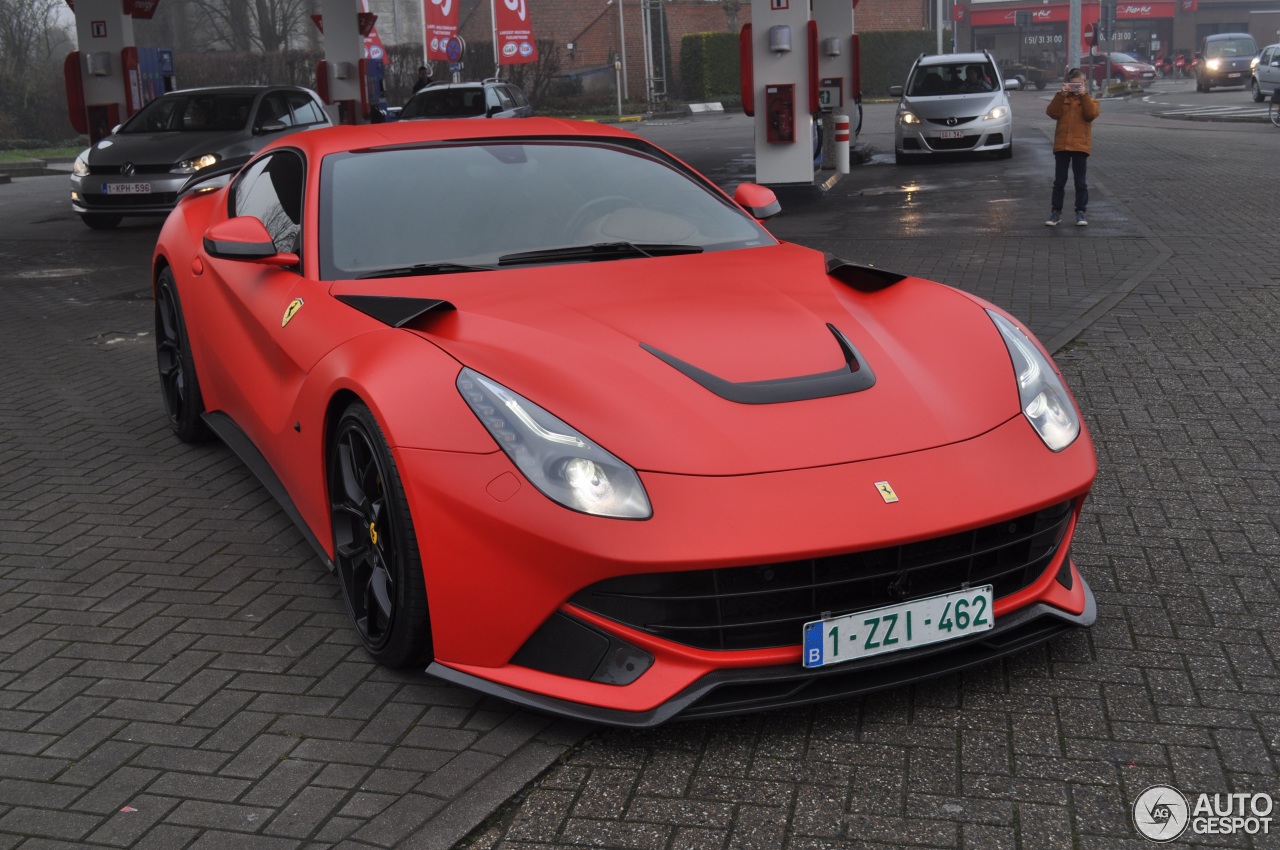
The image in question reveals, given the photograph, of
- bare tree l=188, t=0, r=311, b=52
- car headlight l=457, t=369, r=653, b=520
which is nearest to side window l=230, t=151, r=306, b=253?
car headlight l=457, t=369, r=653, b=520

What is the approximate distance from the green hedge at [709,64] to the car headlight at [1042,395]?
5186 cm

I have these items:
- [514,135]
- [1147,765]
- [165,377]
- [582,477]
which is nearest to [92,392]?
[165,377]

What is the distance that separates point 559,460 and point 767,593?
23.2 inches

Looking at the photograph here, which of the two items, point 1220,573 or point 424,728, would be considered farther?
point 1220,573

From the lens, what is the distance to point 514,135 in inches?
195

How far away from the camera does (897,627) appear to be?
10.4 feet

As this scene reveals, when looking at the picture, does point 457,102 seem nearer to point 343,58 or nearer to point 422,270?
point 343,58

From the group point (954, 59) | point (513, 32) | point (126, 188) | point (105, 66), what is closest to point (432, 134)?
point (126, 188)

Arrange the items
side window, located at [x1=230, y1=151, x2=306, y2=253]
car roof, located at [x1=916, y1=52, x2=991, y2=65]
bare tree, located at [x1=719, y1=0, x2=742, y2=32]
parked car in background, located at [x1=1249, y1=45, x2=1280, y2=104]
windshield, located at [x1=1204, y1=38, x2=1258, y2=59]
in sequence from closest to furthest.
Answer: side window, located at [x1=230, y1=151, x2=306, y2=253], car roof, located at [x1=916, y1=52, x2=991, y2=65], parked car in background, located at [x1=1249, y1=45, x2=1280, y2=104], windshield, located at [x1=1204, y1=38, x2=1258, y2=59], bare tree, located at [x1=719, y1=0, x2=742, y2=32]

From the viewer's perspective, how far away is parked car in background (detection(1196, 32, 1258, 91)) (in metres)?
46.4

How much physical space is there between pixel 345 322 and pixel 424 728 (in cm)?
129

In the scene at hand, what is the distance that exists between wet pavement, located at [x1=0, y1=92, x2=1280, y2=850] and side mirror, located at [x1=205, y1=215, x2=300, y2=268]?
1043 millimetres

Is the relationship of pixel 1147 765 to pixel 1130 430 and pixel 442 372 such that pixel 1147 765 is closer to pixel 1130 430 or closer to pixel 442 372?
pixel 442 372

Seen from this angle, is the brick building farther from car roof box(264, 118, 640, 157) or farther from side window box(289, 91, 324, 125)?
car roof box(264, 118, 640, 157)
